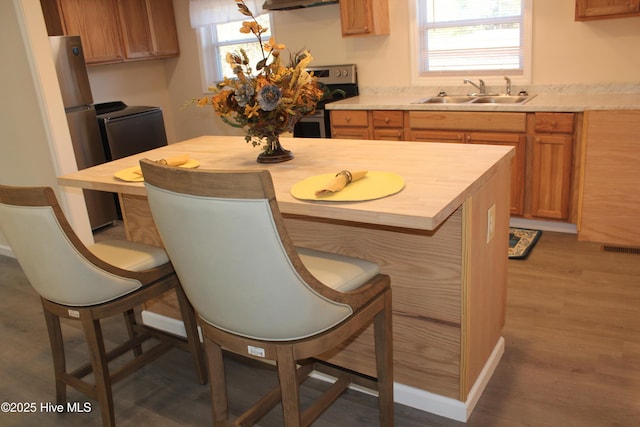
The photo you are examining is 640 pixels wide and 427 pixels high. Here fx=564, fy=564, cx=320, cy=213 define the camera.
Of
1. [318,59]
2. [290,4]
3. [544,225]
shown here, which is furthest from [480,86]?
[290,4]

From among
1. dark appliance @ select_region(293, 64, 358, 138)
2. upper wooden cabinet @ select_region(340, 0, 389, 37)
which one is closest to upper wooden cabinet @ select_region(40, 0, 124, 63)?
dark appliance @ select_region(293, 64, 358, 138)

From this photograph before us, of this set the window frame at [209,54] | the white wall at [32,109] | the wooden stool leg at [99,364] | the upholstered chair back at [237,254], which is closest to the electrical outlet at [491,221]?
the upholstered chair back at [237,254]

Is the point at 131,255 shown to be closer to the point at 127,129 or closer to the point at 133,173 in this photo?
the point at 133,173

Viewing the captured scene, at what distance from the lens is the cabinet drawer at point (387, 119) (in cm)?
417

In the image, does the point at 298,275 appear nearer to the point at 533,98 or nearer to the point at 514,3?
the point at 533,98

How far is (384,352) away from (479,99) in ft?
9.69

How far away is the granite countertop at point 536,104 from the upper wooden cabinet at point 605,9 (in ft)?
1.65

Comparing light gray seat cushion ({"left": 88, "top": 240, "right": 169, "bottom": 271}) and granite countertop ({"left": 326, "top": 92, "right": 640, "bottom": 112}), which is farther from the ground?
granite countertop ({"left": 326, "top": 92, "right": 640, "bottom": 112})

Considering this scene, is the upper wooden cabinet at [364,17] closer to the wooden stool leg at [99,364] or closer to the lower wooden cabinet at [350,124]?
the lower wooden cabinet at [350,124]

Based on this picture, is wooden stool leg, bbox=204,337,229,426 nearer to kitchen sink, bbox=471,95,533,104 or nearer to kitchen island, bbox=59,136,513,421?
kitchen island, bbox=59,136,513,421

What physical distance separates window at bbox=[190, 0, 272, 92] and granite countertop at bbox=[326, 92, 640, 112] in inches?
58.9

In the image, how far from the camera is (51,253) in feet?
6.00

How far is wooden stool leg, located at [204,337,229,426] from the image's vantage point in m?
1.68

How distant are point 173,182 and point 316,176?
695mm
